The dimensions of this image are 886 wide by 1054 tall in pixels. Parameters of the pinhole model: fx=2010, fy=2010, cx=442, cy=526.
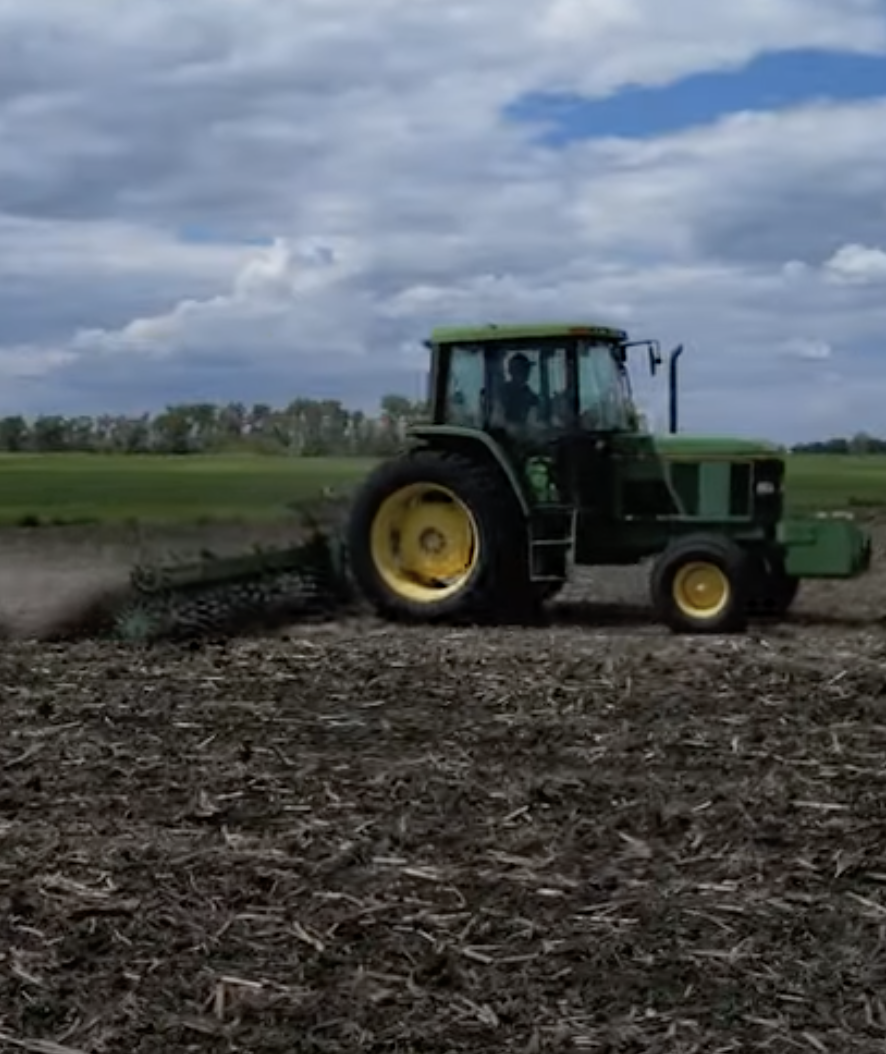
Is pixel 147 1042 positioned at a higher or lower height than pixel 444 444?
lower

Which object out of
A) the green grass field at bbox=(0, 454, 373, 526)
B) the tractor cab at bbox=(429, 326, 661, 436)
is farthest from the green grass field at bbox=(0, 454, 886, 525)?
the tractor cab at bbox=(429, 326, 661, 436)

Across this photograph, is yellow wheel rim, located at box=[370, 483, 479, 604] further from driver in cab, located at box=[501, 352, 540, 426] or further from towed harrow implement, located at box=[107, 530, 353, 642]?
Result: driver in cab, located at box=[501, 352, 540, 426]

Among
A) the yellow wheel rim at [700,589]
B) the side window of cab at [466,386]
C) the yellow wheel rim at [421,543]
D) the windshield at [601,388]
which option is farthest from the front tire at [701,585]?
the side window of cab at [466,386]

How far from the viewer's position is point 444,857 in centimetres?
632

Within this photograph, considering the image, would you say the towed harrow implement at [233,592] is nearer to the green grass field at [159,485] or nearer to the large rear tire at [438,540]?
the large rear tire at [438,540]

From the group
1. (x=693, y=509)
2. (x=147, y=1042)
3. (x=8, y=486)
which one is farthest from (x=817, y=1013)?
(x=8, y=486)

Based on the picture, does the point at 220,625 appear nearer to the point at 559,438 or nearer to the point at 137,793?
the point at 559,438

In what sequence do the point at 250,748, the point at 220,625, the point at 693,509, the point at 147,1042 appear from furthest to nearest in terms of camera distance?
the point at 693,509
the point at 220,625
the point at 250,748
the point at 147,1042

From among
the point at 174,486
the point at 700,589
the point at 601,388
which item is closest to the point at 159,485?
the point at 174,486

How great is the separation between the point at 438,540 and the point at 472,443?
804mm

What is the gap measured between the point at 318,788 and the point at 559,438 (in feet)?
22.4

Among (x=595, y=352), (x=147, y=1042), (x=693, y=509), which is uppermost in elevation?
(x=595, y=352)

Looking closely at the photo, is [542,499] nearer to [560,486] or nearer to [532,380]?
[560,486]

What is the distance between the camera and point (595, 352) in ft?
45.4
